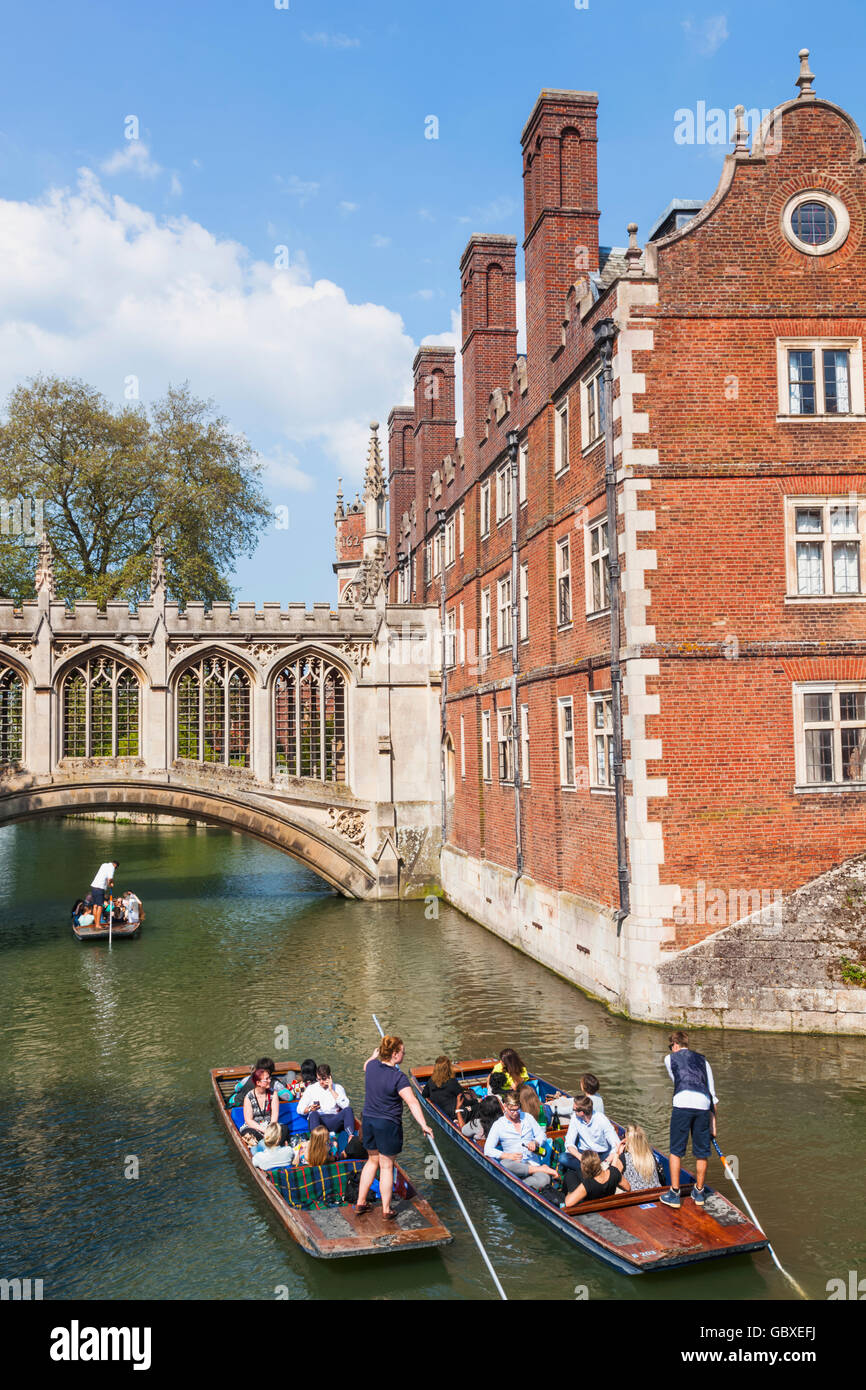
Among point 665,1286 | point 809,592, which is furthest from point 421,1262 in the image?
point 809,592

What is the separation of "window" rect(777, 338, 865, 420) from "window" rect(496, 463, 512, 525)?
8.34 meters

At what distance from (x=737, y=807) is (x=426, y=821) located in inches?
601

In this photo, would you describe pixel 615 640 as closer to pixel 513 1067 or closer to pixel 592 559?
pixel 592 559

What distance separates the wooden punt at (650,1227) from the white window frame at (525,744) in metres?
12.8

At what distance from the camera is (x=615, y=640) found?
1683 centimetres

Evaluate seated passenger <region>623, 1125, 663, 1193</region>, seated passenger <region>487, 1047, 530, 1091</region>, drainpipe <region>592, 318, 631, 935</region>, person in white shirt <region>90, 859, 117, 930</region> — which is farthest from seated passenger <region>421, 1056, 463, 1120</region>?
person in white shirt <region>90, 859, 117, 930</region>

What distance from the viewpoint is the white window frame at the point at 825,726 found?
16.3 metres

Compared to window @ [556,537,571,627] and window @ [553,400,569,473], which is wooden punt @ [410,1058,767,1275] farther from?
window @ [553,400,569,473]

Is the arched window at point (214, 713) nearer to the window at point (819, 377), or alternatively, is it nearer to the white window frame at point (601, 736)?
the white window frame at point (601, 736)

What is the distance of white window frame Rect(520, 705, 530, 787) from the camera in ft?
74.8

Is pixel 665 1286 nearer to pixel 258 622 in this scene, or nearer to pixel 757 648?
pixel 757 648

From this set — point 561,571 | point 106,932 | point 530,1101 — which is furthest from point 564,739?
point 106,932

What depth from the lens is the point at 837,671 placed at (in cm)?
1647

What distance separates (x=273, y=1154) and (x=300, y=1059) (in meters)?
4.41
